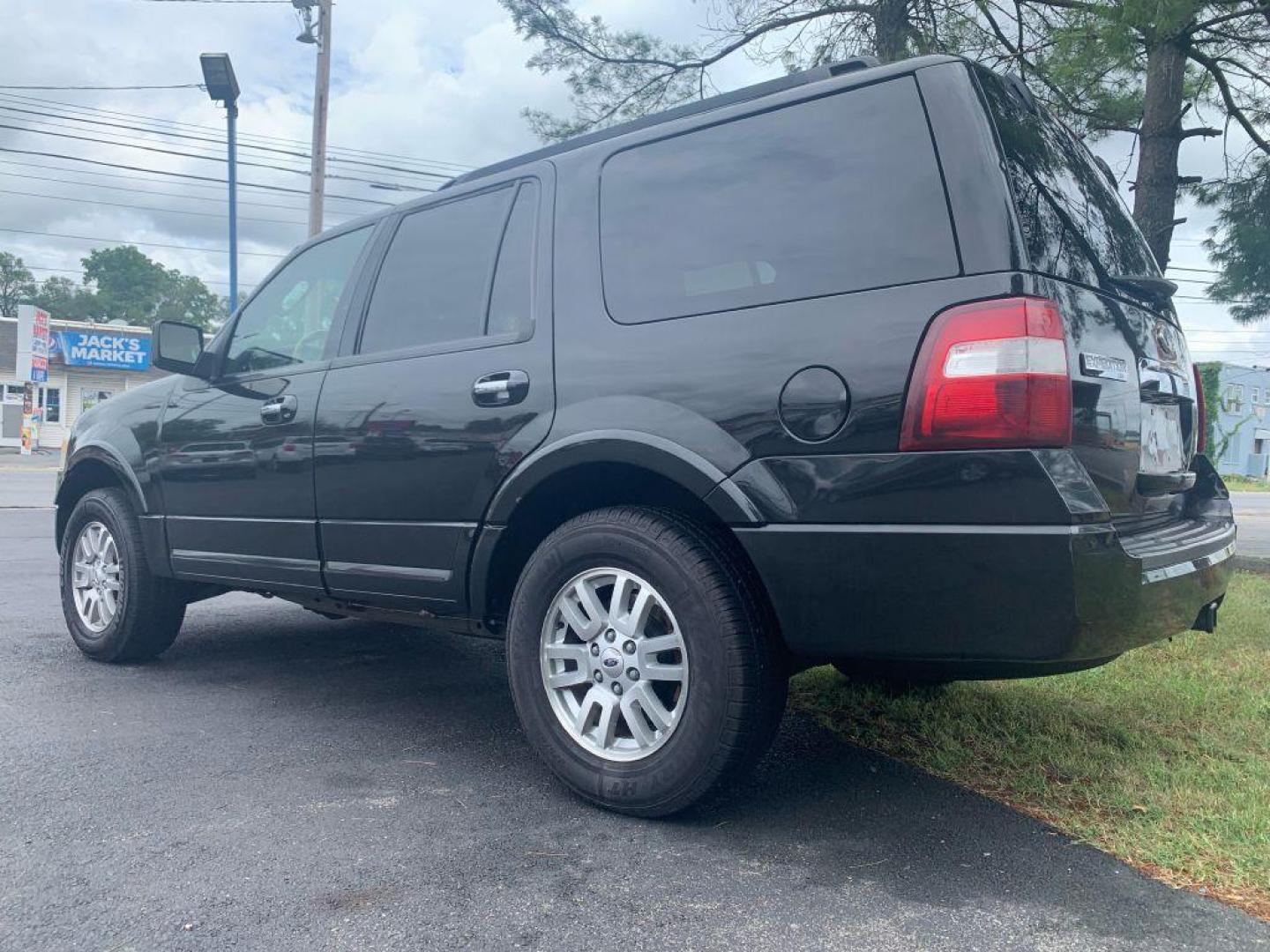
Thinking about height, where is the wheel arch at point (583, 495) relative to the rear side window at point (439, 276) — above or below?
below

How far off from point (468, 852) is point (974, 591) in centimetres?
138

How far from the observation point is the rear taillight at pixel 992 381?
232 centimetres

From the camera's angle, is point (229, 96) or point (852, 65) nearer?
point (852, 65)

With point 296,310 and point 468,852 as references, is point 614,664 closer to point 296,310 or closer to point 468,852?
point 468,852

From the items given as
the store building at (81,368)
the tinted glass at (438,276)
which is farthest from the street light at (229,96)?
the store building at (81,368)

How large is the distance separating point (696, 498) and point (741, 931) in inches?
41.5

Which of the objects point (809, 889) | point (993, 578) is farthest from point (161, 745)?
point (993, 578)

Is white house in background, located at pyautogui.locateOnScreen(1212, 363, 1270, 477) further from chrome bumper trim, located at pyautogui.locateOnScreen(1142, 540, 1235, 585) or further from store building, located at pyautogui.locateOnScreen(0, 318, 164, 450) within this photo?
chrome bumper trim, located at pyautogui.locateOnScreen(1142, 540, 1235, 585)

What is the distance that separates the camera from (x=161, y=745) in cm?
354

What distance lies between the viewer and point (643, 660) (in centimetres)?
281

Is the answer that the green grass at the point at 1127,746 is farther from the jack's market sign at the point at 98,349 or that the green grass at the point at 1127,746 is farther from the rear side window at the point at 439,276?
the jack's market sign at the point at 98,349

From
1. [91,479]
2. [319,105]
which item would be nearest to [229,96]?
[319,105]

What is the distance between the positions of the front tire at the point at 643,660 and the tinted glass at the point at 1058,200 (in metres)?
1.09

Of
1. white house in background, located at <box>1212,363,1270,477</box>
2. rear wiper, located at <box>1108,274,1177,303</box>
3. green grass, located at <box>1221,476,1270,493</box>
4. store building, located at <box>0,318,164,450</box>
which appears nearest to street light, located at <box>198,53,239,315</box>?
rear wiper, located at <box>1108,274,1177,303</box>
